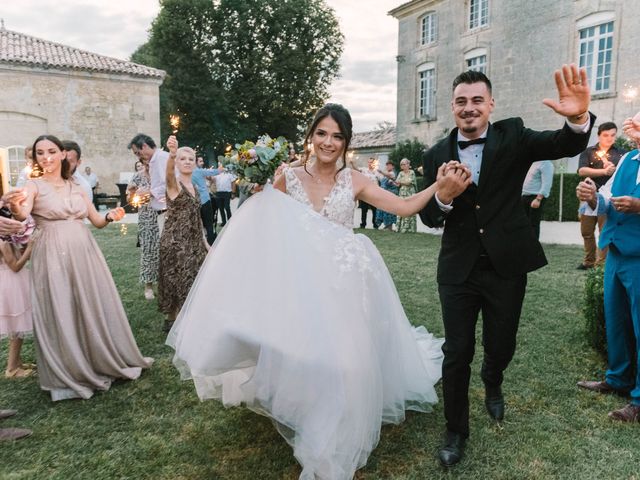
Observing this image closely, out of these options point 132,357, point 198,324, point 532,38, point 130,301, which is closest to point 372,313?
point 198,324

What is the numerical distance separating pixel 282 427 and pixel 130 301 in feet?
16.4

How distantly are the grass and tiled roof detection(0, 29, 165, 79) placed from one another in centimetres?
2248

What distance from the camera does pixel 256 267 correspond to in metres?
3.13

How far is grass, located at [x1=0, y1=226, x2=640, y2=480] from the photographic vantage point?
10.2 ft

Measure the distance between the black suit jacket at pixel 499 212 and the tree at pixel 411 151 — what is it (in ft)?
72.3

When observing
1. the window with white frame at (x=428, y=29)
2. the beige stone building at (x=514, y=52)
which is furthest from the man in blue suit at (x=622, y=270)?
the window with white frame at (x=428, y=29)

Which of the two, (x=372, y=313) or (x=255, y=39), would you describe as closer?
(x=372, y=313)

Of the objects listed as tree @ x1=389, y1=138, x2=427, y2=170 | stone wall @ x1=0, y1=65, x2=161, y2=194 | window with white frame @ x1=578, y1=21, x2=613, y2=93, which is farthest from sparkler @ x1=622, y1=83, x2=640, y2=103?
stone wall @ x1=0, y1=65, x2=161, y2=194

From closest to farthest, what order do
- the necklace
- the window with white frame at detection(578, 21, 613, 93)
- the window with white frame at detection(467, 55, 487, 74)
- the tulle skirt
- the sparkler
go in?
the necklace < the tulle skirt < the sparkler < the window with white frame at detection(578, 21, 613, 93) < the window with white frame at detection(467, 55, 487, 74)

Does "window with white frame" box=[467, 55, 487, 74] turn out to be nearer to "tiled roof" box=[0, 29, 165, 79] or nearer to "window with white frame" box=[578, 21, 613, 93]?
"window with white frame" box=[578, 21, 613, 93]

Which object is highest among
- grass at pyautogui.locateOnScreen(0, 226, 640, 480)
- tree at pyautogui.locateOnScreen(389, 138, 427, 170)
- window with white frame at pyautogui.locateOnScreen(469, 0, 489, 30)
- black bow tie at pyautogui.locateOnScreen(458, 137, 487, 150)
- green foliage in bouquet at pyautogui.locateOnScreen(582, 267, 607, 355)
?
window with white frame at pyautogui.locateOnScreen(469, 0, 489, 30)

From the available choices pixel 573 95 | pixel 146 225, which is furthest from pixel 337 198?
pixel 146 225

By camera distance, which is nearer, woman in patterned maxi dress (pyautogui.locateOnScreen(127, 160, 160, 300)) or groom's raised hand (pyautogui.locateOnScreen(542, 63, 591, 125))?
groom's raised hand (pyautogui.locateOnScreen(542, 63, 591, 125))

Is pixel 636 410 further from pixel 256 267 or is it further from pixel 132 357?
pixel 132 357
